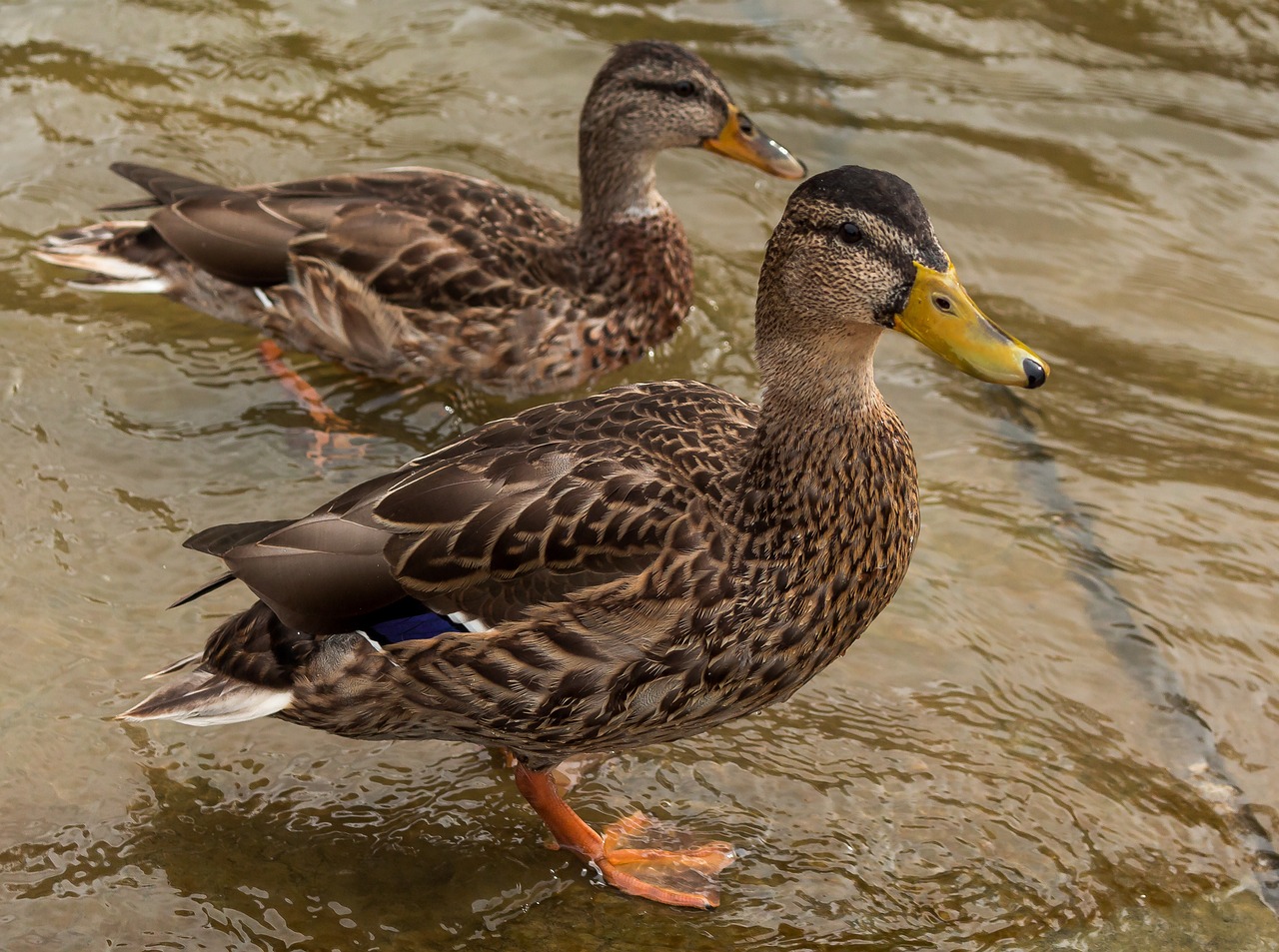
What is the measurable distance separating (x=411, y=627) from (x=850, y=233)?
1493 millimetres

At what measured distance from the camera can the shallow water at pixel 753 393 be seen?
3906 millimetres

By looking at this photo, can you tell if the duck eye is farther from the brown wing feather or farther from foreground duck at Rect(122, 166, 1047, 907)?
the brown wing feather

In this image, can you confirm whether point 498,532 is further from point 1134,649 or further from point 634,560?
point 1134,649

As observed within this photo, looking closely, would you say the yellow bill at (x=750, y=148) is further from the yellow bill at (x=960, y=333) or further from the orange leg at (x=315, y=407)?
the yellow bill at (x=960, y=333)

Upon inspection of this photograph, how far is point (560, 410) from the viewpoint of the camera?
4086mm

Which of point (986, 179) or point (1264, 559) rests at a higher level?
point (986, 179)

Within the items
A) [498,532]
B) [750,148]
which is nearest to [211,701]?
[498,532]

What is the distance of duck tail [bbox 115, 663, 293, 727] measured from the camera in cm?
385

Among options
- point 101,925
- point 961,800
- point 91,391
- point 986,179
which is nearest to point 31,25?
point 91,391

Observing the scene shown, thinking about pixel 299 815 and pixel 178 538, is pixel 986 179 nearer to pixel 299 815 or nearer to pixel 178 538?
pixel 178 538

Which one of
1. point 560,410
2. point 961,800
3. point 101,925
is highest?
point 560,410

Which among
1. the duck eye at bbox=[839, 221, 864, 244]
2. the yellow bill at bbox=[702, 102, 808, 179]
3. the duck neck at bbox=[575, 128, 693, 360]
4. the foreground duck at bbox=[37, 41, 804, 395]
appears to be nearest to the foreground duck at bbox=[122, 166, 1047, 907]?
the duck eye at bbox=[839, 221, 864, 244]

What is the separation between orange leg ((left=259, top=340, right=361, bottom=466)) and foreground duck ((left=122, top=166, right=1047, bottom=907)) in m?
1.57

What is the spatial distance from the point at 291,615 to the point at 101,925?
0.88 metres
